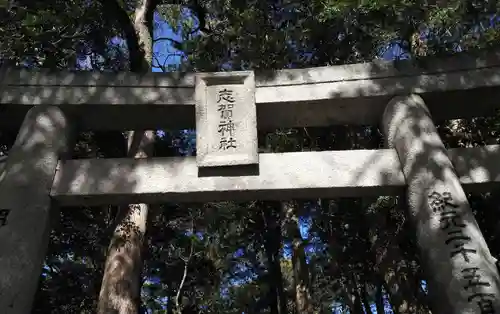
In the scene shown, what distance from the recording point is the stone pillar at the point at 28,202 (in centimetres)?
342

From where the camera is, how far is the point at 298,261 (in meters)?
7.84

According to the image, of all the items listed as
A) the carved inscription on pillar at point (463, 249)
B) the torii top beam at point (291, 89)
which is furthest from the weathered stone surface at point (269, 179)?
the torii top beam at point (291, 89)

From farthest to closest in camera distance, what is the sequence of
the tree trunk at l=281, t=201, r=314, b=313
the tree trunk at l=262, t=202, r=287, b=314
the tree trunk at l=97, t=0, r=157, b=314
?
the tree trunk at l=262, t=202, r=287, b=314
the tree trunk at l=281, t=201, r=314, b=313
the tree trunk at l=97, t=0, r=157, b=314

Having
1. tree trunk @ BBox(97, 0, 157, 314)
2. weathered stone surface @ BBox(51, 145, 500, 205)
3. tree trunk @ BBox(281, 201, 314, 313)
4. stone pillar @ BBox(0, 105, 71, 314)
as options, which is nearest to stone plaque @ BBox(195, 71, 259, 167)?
weathered stone surface @ BBox(51, 145, 500, 205)

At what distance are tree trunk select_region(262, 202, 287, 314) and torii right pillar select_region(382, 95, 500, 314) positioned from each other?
5314 millimetres

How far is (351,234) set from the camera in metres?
7.89

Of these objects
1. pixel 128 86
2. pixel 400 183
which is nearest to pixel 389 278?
pixel 400 183

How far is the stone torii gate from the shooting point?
11.5 ft

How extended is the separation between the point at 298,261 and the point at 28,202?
5.00 metres

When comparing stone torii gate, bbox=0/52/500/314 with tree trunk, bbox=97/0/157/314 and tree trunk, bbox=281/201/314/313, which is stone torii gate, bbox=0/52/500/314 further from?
tree trunk, bbox=281/201/314/313

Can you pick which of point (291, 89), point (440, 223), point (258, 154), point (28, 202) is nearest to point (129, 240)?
point (28, 202)

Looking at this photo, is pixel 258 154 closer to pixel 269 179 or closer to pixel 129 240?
pixel 269 179

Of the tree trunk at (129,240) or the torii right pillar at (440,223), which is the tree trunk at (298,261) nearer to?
the tree trunk at (129,240)

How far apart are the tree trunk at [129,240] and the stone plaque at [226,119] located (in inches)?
65.1
